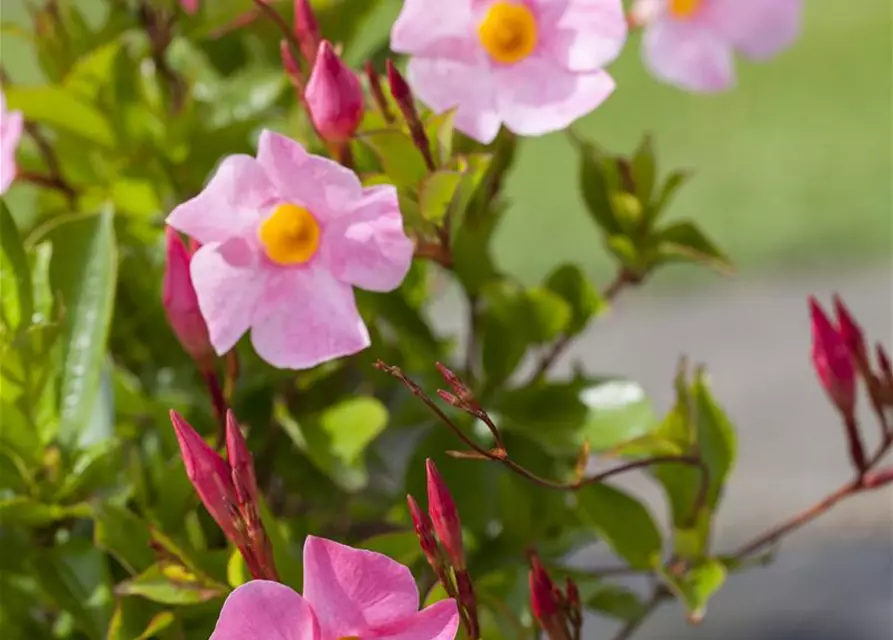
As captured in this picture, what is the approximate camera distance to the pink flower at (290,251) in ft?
1.22

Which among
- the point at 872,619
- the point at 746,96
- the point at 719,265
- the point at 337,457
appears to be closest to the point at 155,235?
the point at 337,457

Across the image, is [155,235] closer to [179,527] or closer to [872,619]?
[179,527]

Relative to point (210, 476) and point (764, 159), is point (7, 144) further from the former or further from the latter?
point (764, 159)

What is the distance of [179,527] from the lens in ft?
1.50

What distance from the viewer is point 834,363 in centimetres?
45

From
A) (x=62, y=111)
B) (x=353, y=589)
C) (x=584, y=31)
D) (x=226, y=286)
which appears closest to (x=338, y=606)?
(x=353, y=589)

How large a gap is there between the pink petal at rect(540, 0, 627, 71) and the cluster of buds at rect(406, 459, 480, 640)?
6.3 inches

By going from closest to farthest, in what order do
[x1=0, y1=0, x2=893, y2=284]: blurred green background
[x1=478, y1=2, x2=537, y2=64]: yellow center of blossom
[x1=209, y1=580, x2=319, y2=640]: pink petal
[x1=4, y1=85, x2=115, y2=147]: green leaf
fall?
1. [x1=209, y1=580, x2=319, y2=640]: pink petal
2. [x1=478, y1=2, x2=537, y2=64]: yellow center of blossom
3. [x1=4, y1=85, x2=115, y2=147]: green leaf
4. [x1=0, y1=0, x2=893, y2=284]: blurred green background

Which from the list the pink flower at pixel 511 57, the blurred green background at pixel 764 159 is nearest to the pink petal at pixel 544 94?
the pink flower at pixel 511 57

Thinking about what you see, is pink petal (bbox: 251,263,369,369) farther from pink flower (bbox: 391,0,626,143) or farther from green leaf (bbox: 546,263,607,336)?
green leaf (bbox: 546,263,607,336)

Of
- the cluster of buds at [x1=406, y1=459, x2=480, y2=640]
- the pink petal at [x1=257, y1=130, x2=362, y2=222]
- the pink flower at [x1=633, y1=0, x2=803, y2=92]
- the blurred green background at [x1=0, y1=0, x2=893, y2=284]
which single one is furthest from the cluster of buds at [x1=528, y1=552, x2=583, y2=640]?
the blurred green background at [x1=0, y1=0, x2=893, y2=284]

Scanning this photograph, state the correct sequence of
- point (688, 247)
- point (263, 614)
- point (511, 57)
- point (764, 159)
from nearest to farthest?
point (263, 614) → point (511, 57) → point (688, 247) → point (764, 159)

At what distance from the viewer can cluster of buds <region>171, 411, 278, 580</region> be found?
1.16 feet

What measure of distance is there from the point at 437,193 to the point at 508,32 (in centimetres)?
8
